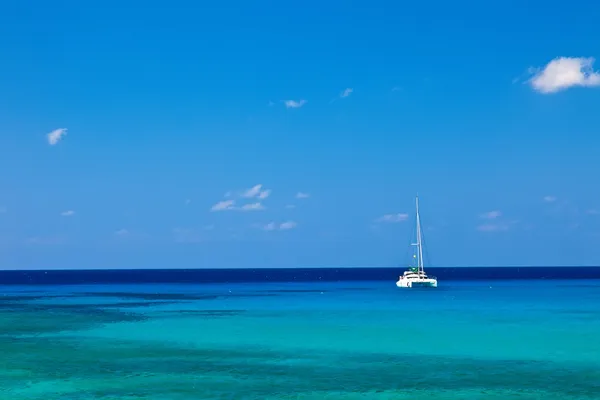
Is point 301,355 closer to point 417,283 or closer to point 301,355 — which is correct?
point 301,355

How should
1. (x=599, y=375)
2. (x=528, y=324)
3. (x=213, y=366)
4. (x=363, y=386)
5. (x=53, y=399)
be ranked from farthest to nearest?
1. (x=528, y=324)
2. (x=213, y=366)
3. (x=599, y=375)
4. (x=363, y=386)
5. (x=53, y=399)

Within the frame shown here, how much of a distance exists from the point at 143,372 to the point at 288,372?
6796mm

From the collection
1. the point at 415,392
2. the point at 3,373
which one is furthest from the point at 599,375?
the point at 3,373

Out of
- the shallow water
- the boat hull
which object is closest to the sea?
the shallow water

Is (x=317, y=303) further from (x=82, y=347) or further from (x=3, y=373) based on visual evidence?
(x=3, y=373)

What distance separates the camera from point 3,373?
3628 cm

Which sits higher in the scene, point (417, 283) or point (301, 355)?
point (417, 283)

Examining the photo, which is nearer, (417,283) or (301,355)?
(301,355)

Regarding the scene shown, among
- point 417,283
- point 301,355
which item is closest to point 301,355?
point 301,355

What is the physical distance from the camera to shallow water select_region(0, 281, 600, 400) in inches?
1273

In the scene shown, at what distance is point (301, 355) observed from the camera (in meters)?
42.2

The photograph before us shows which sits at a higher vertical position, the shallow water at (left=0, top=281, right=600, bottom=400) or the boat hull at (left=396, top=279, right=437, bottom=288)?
the boat hull at (left=396, top=279, right=437, bottom=288)

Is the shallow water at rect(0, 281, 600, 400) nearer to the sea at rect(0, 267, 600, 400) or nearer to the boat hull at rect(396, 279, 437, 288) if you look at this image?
the sea at rect(0, 267, 600, 400)

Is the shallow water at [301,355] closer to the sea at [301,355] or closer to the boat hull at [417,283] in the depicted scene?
the sea at [301,355]
